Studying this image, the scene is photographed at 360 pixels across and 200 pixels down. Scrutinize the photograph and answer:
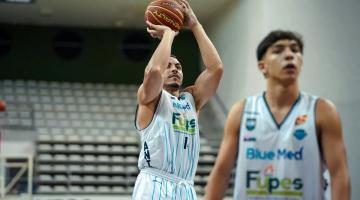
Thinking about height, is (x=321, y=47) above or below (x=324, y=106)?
above

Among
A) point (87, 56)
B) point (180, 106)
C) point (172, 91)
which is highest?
point (87, 56)

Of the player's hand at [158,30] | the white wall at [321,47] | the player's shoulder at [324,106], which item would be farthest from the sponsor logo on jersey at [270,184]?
the white wall at [321,47]

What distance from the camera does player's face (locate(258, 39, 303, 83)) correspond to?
3.47 metres

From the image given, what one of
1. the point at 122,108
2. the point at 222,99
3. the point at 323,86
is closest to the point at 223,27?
the point at 222,99

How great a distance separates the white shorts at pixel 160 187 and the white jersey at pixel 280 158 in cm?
130

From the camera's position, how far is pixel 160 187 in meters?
4.67

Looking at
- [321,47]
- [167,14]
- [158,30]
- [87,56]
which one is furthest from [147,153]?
[87,56]

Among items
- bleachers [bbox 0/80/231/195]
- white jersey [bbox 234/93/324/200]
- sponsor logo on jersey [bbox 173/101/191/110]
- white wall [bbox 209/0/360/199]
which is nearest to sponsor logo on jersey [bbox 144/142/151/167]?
sponsor logo on jersey [bbox 173/101/191/110]

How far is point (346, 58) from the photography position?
11.0m

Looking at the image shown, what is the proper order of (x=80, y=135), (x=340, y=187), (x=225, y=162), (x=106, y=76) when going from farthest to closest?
(x=106, y=76) → (x=80, y=135) → (x=225, y=162) → (x=340, y=187)

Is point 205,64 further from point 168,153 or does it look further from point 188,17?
point 168,153

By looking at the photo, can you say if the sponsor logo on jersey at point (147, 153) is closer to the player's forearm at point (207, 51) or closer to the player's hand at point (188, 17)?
the player's forearm at point (207, 51)

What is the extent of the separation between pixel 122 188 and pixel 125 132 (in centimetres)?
219

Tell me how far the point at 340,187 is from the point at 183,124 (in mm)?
1713
